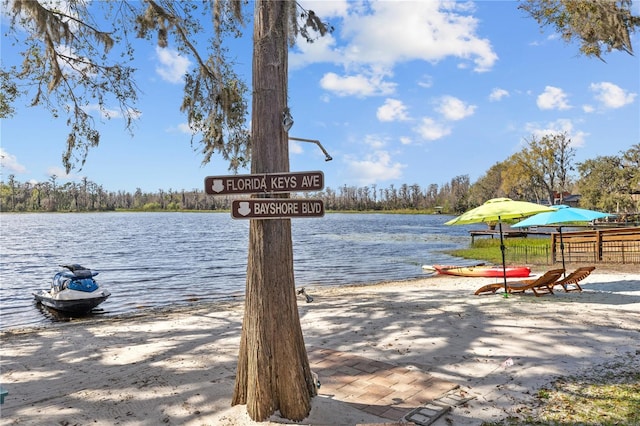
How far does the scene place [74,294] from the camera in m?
13.5

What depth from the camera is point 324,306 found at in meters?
11.0

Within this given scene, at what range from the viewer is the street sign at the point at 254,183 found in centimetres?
447

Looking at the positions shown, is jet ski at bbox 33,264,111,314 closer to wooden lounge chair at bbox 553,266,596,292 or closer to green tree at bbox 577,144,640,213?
wooden lounge chair at bbox 553,266,596,292

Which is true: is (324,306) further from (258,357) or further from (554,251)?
(554,251)

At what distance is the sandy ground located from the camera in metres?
4.84

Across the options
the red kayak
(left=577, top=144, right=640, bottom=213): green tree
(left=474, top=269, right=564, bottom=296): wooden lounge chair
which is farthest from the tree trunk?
→ (left=577, top=144, right=640, bottom=213): green tree

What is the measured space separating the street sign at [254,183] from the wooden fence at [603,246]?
62.6ft

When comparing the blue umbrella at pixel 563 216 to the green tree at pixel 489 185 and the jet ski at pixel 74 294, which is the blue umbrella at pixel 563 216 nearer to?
the jet ski at pixel 74 294

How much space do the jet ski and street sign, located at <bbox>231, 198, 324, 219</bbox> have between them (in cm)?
1161

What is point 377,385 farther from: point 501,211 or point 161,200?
point 161,200

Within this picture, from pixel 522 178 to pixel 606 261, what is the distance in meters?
48.0

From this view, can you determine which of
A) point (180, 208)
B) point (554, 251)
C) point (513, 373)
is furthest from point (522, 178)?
point (180, 208)

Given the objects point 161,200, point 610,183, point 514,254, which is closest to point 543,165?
point 610,183

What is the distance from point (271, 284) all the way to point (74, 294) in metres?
11.7
